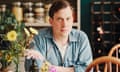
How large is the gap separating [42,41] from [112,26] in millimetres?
1828

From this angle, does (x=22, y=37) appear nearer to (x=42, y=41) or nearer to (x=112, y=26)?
(x=42, y=41)

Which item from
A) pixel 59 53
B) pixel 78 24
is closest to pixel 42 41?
pixel 59 53

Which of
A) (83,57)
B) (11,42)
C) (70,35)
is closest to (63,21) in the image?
(70,35)

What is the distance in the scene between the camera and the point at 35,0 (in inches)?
155

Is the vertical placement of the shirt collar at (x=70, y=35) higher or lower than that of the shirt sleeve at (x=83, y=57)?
higher

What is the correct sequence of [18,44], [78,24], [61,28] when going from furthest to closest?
[78,24], [61,28], [18,44]

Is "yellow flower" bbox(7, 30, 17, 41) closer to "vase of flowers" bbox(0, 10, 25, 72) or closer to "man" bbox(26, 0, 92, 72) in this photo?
"vase of flowers" bbox(0, 10, 25, 72)

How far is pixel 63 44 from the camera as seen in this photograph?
7.35 ft

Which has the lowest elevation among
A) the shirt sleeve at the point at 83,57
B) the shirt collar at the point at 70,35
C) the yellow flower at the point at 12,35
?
the shirt sleeve at the point at 83,57

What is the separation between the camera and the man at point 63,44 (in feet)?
7.04

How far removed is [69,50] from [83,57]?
0.11 m

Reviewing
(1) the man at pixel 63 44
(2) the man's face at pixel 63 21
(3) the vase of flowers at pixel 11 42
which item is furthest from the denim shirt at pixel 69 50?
(3) the vase of flowers at pixel 11 42

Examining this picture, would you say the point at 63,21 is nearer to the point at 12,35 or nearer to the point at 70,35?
the point at 70,35

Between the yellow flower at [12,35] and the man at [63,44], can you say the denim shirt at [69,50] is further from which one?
the yellow flower at [12,35]
